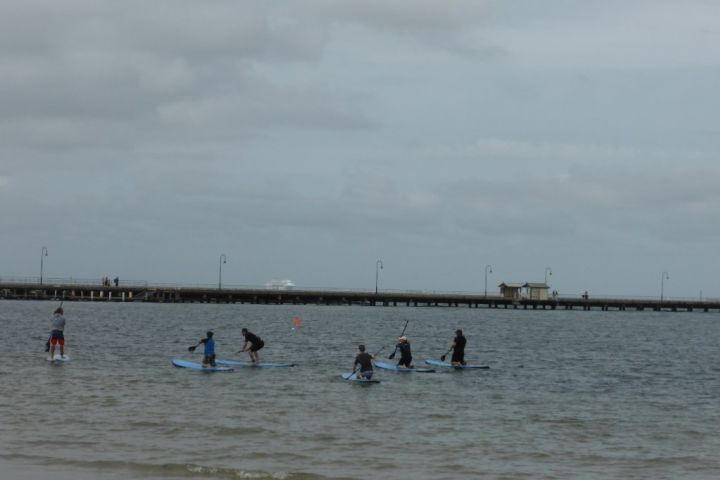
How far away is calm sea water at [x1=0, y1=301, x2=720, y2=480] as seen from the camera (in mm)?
20641

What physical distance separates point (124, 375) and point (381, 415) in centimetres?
1334

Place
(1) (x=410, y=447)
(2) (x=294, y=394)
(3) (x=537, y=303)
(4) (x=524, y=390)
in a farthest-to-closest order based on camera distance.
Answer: (3) (x=537, y=303) < (4) (x=524, y=390) < (2) (x=294, y=394) < (1) (x=410, y=447)

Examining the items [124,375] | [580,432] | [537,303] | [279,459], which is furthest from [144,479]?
[537,303]

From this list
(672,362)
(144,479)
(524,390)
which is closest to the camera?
(144,479)

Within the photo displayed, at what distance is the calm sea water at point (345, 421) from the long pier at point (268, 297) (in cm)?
10931

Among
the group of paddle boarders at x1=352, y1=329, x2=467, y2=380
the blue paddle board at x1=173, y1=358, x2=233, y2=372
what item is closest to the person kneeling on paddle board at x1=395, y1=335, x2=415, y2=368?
the group of paddle boarders at x1=352, y1=329, x2=467, y2=380

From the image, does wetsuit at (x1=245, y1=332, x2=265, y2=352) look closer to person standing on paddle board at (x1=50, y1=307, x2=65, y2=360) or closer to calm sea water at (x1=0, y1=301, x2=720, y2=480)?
calm sea water at (x1=0, y1=301, x2=720, y2=480)

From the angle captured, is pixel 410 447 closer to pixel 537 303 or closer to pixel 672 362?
pixel 672 362

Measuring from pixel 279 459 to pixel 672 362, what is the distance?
123 ft

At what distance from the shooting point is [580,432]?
1023 inches

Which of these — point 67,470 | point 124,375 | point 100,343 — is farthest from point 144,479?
point 100,343

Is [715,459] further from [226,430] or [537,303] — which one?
[537,303]

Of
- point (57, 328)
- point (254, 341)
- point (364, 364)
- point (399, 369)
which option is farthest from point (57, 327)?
point (399, 369)

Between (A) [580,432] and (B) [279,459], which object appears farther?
(A) [580,432]
